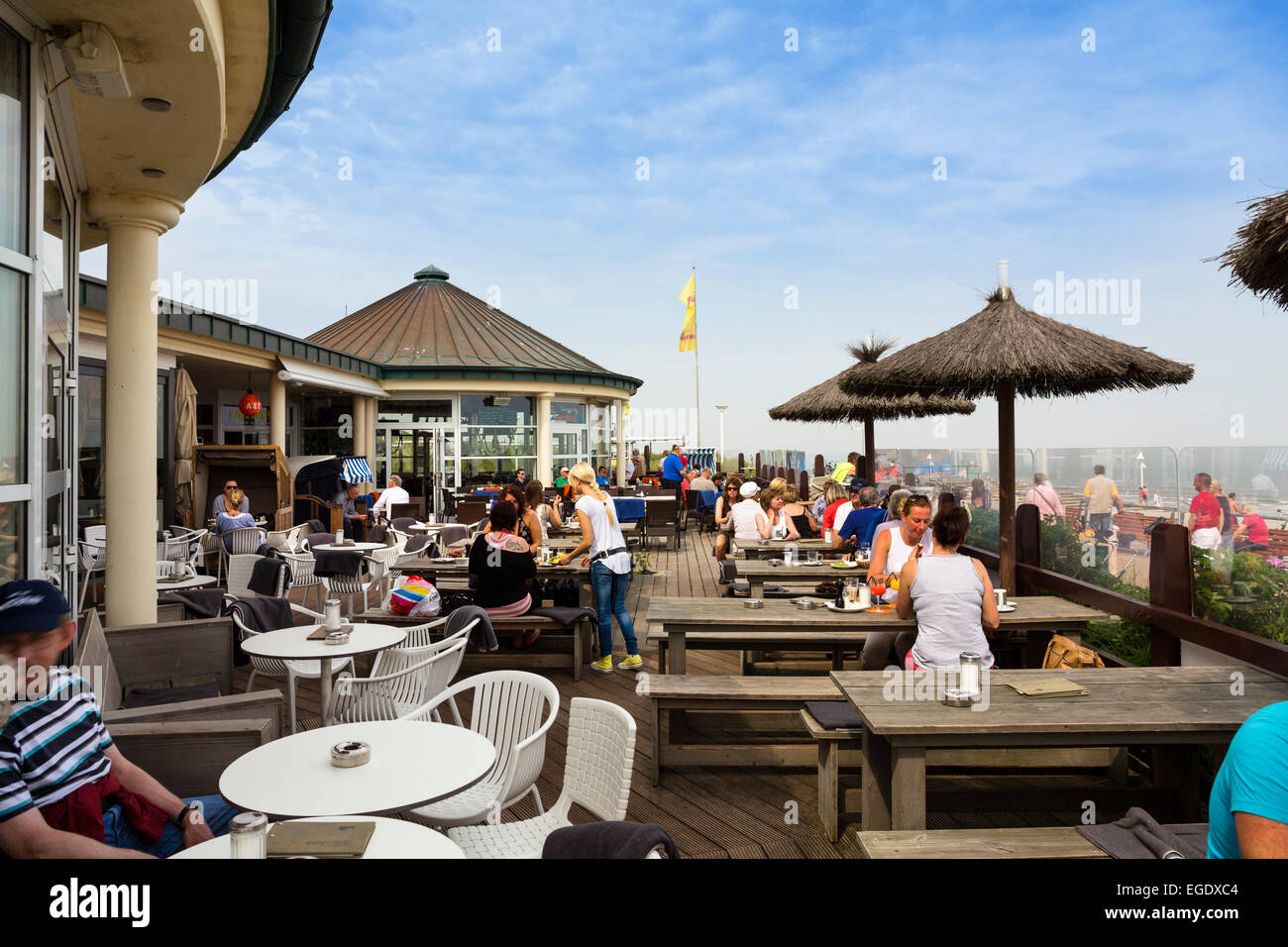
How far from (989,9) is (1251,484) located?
5217 millimetres

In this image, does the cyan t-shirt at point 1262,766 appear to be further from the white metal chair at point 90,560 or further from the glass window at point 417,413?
the glass window at point 417,413

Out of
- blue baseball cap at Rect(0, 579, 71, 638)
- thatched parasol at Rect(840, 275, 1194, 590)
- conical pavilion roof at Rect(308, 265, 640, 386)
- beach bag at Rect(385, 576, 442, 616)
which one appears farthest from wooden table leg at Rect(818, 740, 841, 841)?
conical pavilion roof at Rect(308, 265, 640, 386)

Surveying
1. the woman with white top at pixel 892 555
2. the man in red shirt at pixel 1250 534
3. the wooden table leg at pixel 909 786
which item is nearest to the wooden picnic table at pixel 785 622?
the woman with white top at pixel 892 555

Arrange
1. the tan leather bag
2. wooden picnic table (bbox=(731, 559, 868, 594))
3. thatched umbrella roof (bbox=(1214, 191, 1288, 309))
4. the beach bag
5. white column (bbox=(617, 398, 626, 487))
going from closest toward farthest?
1. thatched umbrella roof (bbox=(1214, 191, 1288, 309))
2. the tan leather bag
3. the beach bag
4. wooden picnic table (bbox=(731, 559, 868, 594))
5. white column (bbox=(617, 398, 626, 487))

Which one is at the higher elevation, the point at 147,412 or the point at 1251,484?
the point at 147,412

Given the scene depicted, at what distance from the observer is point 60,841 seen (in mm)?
1914

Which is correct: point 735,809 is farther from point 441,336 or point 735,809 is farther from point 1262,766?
point 441,336

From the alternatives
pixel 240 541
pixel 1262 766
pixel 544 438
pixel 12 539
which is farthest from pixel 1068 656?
pixel 544 438

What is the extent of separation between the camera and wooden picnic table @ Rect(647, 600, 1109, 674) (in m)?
4.64

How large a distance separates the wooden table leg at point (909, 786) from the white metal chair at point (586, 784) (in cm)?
102

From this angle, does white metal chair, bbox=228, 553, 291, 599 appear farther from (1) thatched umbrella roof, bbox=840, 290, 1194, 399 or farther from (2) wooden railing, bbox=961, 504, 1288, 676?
(2) wooden railing, bbox=961, 504, 1288, 676

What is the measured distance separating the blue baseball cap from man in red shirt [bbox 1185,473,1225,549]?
17.6ft
